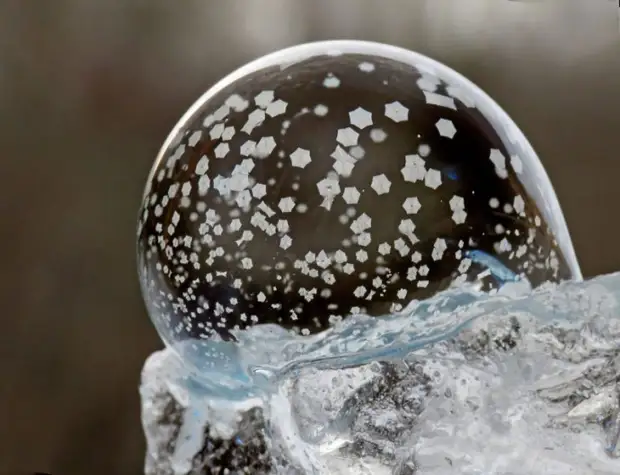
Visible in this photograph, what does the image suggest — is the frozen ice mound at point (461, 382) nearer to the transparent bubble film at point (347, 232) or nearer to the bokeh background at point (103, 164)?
the transparent bubble film at point (347, 232)

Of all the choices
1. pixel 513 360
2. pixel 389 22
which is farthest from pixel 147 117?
pixel 513 360

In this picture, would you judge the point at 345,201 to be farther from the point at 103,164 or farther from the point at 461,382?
the point at 103,164

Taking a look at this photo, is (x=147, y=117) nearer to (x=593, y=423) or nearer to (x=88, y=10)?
(x=88, y=10)

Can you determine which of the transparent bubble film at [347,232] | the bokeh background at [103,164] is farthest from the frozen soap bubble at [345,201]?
the bokeh background at [103,164]

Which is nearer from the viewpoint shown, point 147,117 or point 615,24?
point 615,24

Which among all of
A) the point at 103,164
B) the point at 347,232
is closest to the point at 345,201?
the point at 347,232

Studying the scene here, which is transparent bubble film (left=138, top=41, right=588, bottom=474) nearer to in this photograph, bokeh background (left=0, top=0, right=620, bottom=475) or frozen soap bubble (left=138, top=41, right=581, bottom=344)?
frozen soap bubble (left=138, top=41, right=581, bottom=344)

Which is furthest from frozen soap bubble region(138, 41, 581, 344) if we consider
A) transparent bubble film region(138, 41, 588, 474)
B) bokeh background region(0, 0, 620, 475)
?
bokeh background region(0, 0, 620, 475)

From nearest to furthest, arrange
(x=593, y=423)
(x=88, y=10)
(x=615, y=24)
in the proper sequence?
1. (x=593, y=423)
2. (x=615, y=24)
3. (x=88, y=10)
